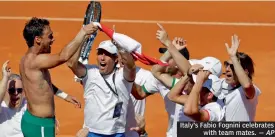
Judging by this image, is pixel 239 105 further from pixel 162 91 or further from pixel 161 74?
pixel 162 91

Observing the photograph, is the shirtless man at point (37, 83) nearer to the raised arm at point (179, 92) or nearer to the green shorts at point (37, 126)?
the green shorts at point (37, 126)

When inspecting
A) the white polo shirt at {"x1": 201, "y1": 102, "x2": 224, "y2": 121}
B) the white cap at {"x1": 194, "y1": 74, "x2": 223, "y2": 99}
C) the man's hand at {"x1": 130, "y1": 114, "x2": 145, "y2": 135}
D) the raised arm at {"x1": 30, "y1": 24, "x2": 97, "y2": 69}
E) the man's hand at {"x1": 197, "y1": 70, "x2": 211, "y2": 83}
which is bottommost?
the man's hand at {"x1": 130, "y1": 114, "x2": 145, "y2": 135}

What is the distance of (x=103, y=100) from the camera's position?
38.5 ft

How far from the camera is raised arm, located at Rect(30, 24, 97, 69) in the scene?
10.9m

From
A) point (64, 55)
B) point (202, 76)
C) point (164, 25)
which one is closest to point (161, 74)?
point (64, 55)

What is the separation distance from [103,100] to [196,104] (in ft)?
7.03

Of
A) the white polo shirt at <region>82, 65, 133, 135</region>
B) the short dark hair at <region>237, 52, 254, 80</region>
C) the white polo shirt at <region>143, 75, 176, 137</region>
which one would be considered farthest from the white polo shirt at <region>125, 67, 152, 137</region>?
the short dark hair at <region>237, 52, 254, 80</region>

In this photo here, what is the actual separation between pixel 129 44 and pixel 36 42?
112cm

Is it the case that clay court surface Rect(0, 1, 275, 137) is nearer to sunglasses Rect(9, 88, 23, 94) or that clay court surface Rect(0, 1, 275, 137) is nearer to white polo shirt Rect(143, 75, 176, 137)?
white polo shirt Rect(143, 75, 176, 137)

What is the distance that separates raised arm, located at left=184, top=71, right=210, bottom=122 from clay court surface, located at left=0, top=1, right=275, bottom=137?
683cm

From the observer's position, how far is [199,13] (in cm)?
2344

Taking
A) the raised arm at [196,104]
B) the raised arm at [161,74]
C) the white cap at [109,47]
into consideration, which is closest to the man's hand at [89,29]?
the white cap at [109,47]

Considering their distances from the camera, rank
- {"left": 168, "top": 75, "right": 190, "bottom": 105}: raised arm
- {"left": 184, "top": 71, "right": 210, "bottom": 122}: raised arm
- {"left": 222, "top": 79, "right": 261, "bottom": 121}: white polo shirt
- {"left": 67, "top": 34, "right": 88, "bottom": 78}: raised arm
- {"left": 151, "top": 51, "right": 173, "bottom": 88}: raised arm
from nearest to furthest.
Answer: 1. {"left": 184, "top": 71, "right": 210, "bottom": 122}: raised arm
2. {"left": 168, "top": 75, "right": 190, "bottom": 105}: raised arm
3. {"left": 222, "top": 79, "right": 261, "bottom": 121}: white polo shirt
4. {"left": 67, "top": 34, "right": 88, "bottom": 78}: raised arm
5. {"left": 151, "top": 51, "right": 173, "bottom": 88}: raised arm

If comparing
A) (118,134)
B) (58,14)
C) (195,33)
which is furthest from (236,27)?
(118,134)
